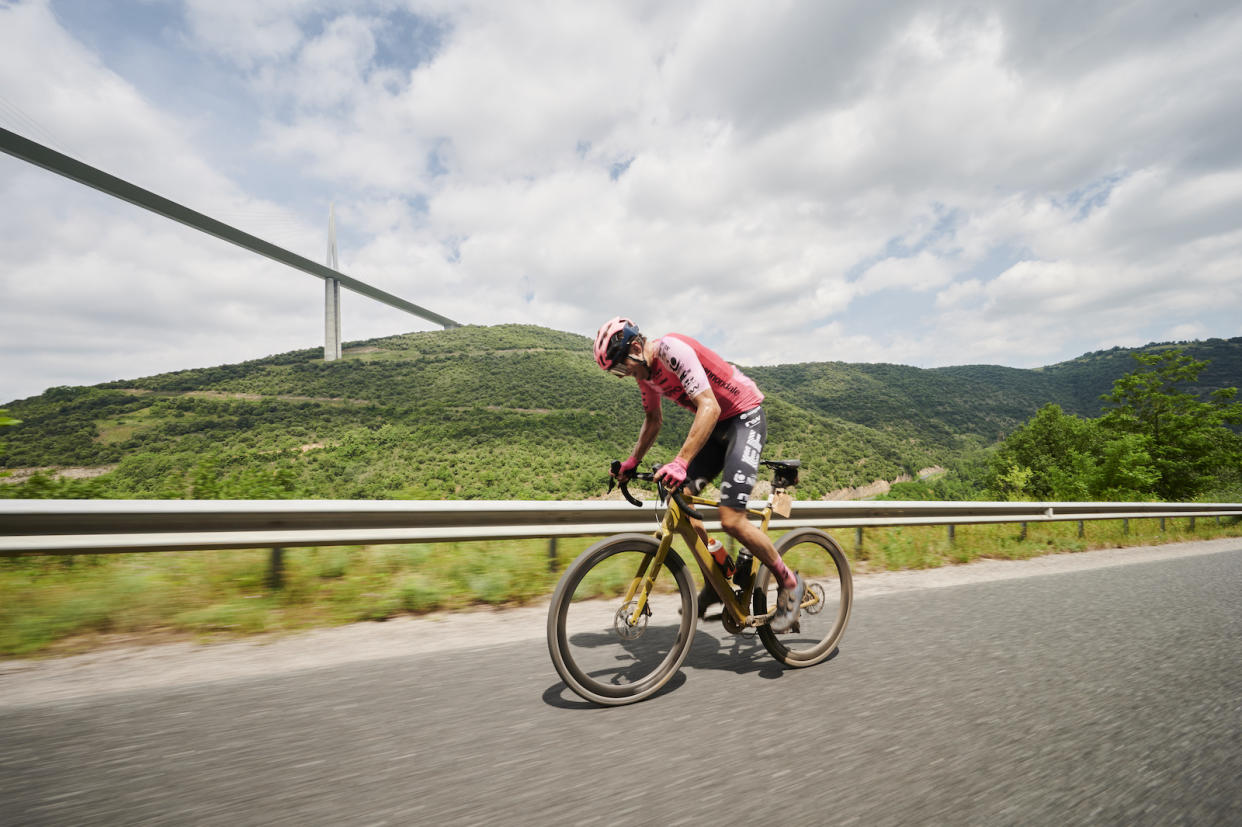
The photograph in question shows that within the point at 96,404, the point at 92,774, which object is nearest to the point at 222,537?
the point at 92,774

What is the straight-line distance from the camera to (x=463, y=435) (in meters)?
62.0

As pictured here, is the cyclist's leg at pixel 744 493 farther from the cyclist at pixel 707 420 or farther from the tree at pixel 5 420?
the tree at pixel 5 420

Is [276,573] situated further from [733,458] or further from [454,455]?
[454,455]

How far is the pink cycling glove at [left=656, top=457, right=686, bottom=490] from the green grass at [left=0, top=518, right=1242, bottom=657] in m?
0.66

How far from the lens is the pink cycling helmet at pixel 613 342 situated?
2.82 m

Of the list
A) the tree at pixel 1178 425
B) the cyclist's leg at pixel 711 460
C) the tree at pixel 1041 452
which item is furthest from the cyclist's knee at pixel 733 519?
the tree at pixel 1041 452

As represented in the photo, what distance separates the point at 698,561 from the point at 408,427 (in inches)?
2650

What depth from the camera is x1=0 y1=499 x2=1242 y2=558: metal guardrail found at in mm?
3117

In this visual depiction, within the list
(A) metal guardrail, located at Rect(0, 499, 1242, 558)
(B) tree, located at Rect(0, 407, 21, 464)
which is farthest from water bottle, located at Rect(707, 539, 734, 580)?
(B) tree, located at Rect(0, 407, 21, 464)

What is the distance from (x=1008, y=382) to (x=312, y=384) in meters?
201

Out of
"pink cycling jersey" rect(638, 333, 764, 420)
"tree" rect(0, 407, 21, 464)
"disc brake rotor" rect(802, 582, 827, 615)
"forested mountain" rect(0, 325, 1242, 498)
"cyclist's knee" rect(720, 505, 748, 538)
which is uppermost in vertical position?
"forested mountain" rect(0, 325, 1242, 498)

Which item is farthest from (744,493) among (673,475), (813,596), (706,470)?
(813,596)

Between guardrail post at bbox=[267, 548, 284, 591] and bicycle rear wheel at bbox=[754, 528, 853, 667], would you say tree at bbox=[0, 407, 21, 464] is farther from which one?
bicycle rear wheel at bbox=[754, 528, 853, 667]

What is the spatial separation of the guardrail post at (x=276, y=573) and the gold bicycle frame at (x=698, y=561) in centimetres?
280
